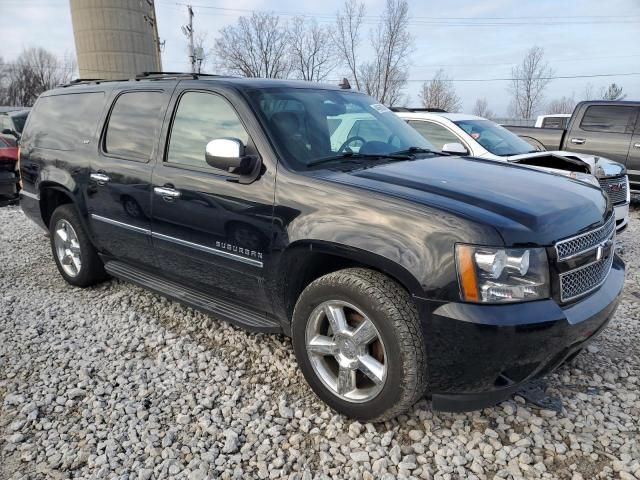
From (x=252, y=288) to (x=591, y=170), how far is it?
4888 mm

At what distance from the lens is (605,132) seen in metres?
8.93

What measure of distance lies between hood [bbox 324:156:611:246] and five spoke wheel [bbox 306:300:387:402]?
0.69 meters

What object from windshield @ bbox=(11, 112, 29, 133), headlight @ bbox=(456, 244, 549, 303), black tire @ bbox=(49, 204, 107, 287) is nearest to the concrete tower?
windshield @ bbox=(11, 112, 29, 133)

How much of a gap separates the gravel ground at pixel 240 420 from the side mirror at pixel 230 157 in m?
1.34

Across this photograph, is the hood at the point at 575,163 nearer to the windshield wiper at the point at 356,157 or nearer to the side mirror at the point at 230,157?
the windshield wiper at the point at 356,157

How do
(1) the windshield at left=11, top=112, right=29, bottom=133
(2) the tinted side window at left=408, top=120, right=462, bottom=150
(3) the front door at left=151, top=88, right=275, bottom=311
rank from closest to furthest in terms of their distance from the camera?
(3) the front door at left=151, top=88, right=275, bottom=311
(2) the tinted side window at left=408, top=120, right=462, bottom=150
(1) the windshield at left=11, top=112, right=29, bottom=133

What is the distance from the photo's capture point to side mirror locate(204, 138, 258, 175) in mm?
2789

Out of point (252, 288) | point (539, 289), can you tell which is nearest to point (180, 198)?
point (252, 288)

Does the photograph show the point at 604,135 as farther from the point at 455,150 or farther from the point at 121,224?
the point at 121,224

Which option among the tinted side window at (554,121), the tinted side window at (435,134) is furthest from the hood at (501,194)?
the tinted side window at (554,121)

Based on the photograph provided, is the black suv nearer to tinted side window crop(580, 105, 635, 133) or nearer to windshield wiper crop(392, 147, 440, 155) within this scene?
windshield wiper crop(392, 147, 440, 155)

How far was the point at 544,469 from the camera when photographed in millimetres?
2301

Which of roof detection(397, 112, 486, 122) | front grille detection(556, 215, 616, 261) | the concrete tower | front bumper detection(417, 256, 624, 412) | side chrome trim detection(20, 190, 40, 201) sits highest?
the concrete tower

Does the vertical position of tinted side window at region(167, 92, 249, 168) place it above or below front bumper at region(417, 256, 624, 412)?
above
